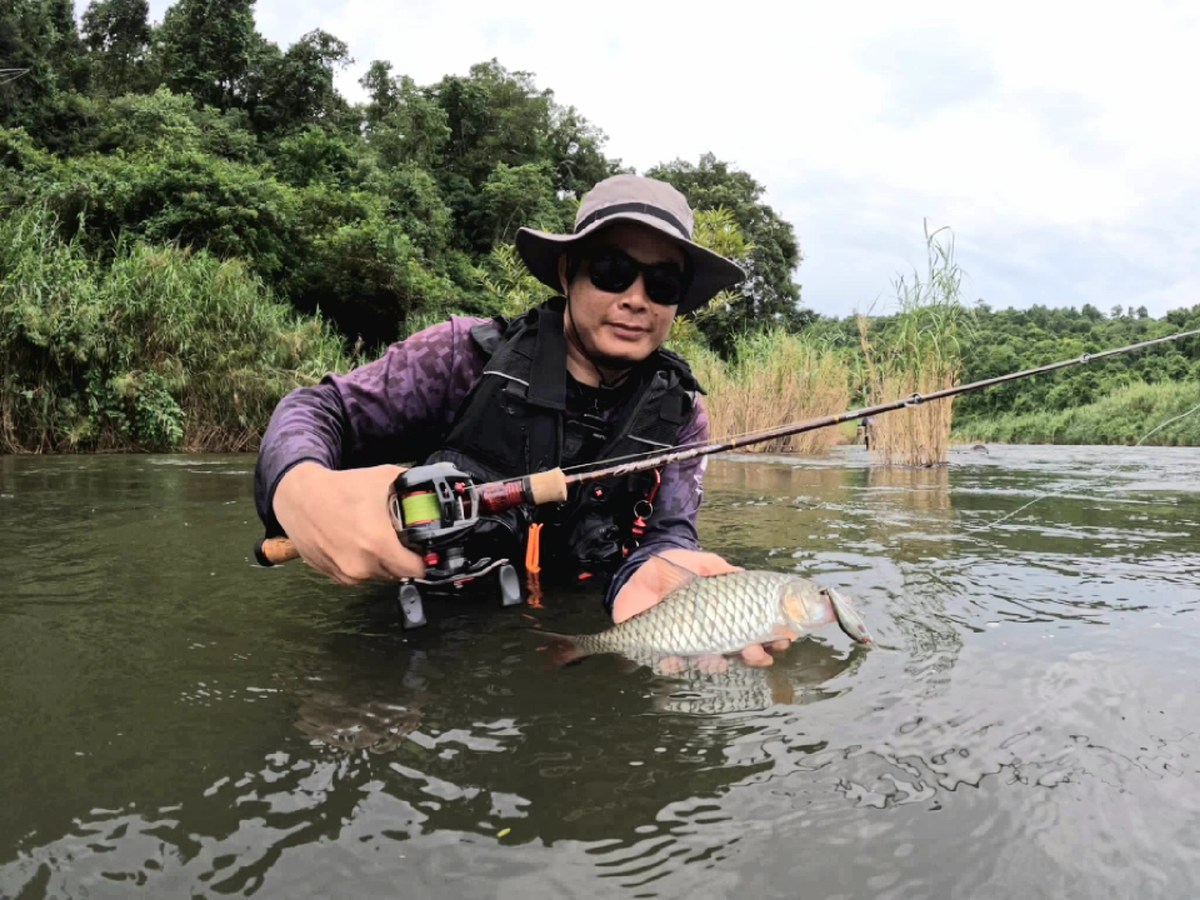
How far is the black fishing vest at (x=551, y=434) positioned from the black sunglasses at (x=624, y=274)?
25 cm

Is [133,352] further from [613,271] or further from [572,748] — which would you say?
[572,748]

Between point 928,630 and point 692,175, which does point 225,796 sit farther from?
point 692,175

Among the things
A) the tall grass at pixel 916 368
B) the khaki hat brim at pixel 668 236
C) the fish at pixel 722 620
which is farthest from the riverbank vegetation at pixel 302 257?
the fish at pixel 722 620

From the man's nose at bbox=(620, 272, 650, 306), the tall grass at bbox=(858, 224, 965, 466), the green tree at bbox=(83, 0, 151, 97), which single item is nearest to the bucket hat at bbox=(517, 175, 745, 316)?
the man's nose at bbox=(620, 272, 650, 306)

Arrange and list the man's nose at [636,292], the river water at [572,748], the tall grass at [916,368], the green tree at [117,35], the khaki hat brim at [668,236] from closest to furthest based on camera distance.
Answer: the river water at [572,748], the khaki hat brim at [668,236], the man's nose at [636,292], the tall grass at [916,368], the green tree at [117,35]

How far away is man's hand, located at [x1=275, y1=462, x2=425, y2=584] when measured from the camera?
1.68 metres

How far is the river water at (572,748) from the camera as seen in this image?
1.10m

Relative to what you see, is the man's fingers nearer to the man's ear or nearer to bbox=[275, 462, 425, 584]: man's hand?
bbox=[275, 462, 425, 584]: man's hand

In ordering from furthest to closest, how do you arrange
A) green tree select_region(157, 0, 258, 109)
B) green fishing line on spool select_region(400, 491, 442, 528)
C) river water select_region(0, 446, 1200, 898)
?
green tree select_region(157, 0, 258, 109)
green fishing line on spool select_region(400, 491, 442, 528)
river water select_region(0, 446, 1200, 898)

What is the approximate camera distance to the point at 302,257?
20.7 m

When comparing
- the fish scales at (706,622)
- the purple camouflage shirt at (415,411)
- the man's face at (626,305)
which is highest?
the man's face at (626,305)

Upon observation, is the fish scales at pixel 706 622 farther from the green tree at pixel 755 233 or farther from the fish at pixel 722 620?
the green tree at pixel 755 233

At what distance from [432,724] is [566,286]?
172 cm

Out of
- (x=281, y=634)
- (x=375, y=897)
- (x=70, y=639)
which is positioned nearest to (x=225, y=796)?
(x=375, y=897)
